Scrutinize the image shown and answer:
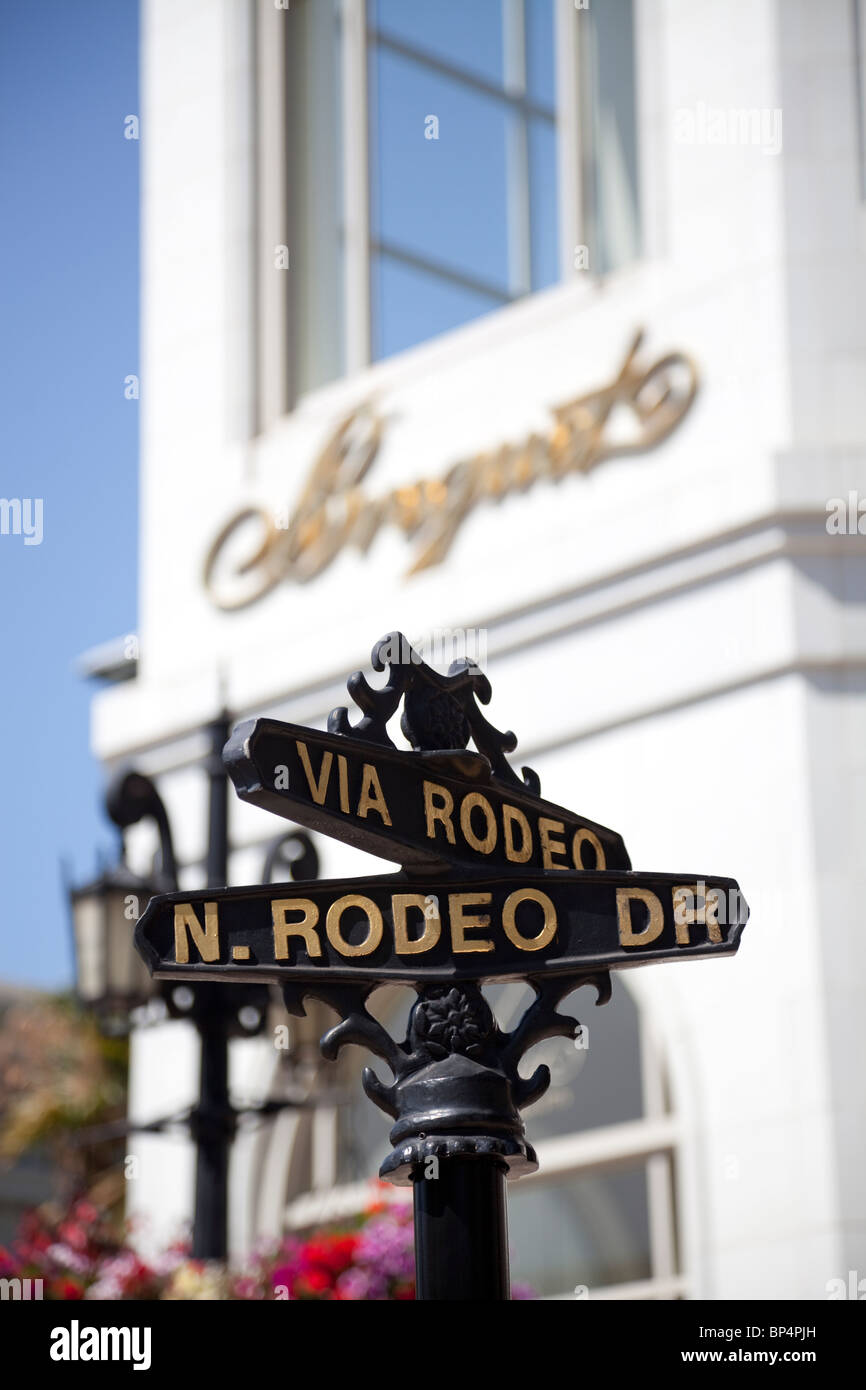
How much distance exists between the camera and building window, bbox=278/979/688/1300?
37.0ft

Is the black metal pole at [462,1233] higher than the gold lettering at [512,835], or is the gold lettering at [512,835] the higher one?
the gold lettering at [512,835]

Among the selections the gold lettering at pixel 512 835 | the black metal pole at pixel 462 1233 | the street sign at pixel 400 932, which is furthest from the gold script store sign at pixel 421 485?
the black metal pole at pixel 462 1233

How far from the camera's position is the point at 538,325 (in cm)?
1299

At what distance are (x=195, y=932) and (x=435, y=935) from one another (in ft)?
1.13

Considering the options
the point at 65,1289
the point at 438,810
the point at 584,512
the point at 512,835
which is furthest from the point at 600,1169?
the point at 438,810

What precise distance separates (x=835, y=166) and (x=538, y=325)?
2.13 metres

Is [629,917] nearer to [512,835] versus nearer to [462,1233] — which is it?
[512,835]

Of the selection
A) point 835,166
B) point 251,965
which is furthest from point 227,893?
point 835,166

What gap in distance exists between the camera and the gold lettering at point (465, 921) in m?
2.94

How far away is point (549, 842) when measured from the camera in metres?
3.16

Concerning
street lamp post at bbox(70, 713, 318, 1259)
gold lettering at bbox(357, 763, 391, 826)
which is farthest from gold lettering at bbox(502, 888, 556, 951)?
street lamp post at bbox(70, 713, 318, 1259)

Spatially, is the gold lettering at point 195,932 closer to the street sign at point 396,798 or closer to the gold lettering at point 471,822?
the street sign at point 396,798

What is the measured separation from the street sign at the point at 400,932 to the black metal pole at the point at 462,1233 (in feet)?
0.90

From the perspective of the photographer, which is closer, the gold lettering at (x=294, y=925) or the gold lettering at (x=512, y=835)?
the gold lettering at (x=294, y=925)
